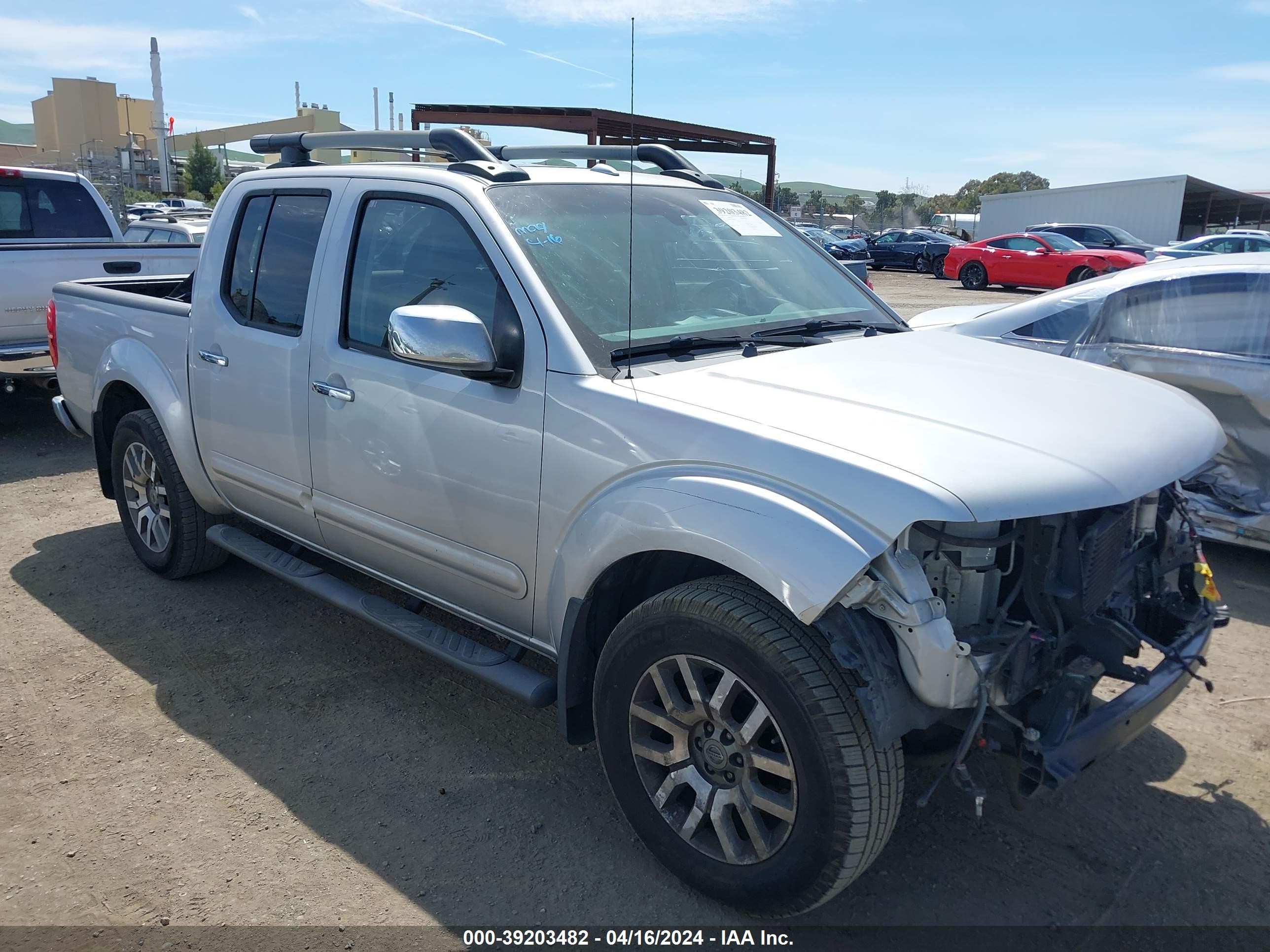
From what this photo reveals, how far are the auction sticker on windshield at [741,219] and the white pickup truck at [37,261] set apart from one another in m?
5.71

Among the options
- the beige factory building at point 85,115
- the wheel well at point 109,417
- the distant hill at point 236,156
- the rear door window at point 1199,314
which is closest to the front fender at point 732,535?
the wheel well at point 109,417

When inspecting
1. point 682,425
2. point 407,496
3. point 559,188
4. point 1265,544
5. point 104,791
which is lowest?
point 104,791

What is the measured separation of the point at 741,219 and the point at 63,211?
26.6 ft

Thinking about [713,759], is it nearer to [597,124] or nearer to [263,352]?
[263,352]

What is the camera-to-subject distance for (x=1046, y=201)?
44875mm

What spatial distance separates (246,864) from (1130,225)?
1886 inches

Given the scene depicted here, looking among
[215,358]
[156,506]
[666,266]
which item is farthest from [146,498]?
[666,266]

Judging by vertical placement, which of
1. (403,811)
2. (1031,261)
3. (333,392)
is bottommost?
(403,811)

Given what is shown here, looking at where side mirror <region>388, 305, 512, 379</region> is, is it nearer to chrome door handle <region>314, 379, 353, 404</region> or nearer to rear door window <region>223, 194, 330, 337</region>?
chrome door handle <region>314, 379, 353, 404</region>

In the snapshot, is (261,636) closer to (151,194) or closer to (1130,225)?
(1130,225)

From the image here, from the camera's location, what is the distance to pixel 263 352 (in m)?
4.06

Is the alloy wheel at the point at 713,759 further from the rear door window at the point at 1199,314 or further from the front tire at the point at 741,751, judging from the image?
the rear door window at the point at 1199,314

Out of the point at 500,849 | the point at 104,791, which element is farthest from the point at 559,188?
the point at 104,791

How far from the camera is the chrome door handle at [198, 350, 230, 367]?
428cm
